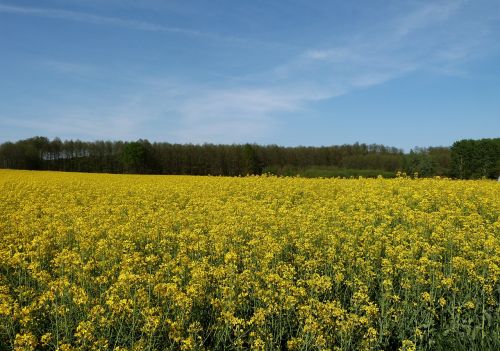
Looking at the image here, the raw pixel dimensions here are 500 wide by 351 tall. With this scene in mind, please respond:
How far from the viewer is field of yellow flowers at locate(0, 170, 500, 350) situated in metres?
5.02

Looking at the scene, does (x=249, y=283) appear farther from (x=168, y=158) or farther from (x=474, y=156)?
(x=168, y=158)

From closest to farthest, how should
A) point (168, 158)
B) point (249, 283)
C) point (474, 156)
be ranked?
point (249, 283), point (474, 156), point (168, 158)

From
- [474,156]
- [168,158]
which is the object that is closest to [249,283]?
[474,156]

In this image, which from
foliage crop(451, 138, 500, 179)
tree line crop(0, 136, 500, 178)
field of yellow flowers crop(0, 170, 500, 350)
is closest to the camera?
field of yellow flowers crop(0, 170, 500, 350)

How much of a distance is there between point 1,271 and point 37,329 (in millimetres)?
3231

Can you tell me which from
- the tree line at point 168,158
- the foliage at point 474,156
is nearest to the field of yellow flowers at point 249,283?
the foliage at point 474,156

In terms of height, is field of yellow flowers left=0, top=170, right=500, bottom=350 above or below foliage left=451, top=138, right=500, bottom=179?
A: below

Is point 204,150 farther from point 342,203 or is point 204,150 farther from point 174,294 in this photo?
point 174,294

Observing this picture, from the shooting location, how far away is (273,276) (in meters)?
5.88

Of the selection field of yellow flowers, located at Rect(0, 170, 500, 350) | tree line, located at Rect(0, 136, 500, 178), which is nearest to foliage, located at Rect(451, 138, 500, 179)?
tree line, located at Rect(0, 136, 500, 178)

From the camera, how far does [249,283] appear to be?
6.11 metres

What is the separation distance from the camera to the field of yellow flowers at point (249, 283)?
5.02m

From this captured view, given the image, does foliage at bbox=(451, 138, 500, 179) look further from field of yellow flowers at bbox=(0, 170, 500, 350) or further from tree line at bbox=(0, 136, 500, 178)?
field of yellow flowers at bbox=(0, 170, 500, 350)

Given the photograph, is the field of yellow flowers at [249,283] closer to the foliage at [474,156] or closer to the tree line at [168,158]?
the foliage at [474,156]
